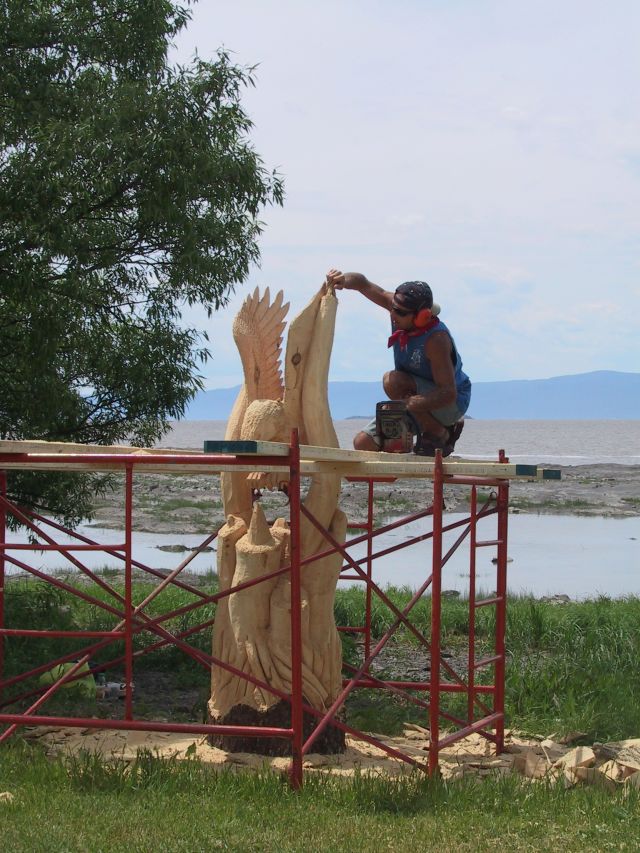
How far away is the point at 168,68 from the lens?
33.3 feet

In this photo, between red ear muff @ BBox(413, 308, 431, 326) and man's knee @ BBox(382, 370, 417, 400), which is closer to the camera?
red ear muff @ BBox(413, 308, 431, 326)

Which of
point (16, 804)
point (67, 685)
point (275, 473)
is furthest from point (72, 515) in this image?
point (16, 804)

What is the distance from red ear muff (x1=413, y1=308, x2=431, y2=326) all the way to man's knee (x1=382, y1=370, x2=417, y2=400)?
1.28 ft

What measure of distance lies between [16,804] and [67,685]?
311 cm

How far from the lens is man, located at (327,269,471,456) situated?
7504 millimetres

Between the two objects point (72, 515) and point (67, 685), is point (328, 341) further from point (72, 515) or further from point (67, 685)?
point (72, 515)

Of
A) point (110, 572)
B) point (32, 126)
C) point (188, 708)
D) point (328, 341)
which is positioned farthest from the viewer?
point (110, 572)

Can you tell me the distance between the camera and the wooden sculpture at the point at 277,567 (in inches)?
284

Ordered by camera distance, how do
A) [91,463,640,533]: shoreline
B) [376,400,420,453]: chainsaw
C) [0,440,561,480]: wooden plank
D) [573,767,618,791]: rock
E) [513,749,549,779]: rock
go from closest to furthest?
1. [0,440,561,480]: wooden plank
2. [573,767,618,791]: rock
3. [513,749,549,779]: rock
4. [376,400,420,453]: chainsaw
5. [91,463,640,533]: shoreline

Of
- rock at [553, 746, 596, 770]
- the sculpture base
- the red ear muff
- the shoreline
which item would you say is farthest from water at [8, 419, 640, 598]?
rock at [553, 746, 596, 770]

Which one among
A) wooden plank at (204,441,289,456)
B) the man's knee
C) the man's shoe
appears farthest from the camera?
the man's knee

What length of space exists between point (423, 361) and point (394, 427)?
56 cm

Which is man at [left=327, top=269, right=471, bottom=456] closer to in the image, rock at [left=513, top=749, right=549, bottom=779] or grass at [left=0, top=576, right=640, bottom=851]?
rock at [left=513, top=749, right=549, bottom=779]

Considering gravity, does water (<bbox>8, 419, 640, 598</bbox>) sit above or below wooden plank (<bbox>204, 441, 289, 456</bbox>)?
below
